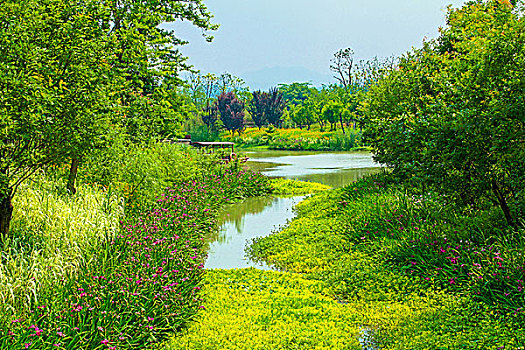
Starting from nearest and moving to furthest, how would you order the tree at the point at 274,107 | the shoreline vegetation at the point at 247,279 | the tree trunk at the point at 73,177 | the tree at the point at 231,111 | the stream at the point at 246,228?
the shoreline vegetation at the point at 247,279 < the tree trunk at the point at 73,177 < the stream at the point at 246,228 < the tree at the point at 231,111 < the tree at the point at 274,107

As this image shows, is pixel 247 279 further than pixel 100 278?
Yes

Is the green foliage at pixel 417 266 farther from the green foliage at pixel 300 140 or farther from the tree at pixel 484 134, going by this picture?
the green foliage at pixel 300 140

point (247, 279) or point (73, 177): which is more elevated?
point (73, 177)

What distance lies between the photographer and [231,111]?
53312 millimetres

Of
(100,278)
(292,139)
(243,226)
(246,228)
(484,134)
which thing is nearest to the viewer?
(100,278)

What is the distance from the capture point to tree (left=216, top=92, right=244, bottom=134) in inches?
2083

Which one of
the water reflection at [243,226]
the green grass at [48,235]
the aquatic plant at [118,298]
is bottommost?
the water reflection at [243,226]

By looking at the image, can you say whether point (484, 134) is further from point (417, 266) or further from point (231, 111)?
point (231, 111)

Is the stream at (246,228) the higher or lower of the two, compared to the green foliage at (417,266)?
lower

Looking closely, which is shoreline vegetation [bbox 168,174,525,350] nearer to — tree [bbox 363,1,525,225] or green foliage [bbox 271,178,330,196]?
tree [bbox 363,1,525,225]

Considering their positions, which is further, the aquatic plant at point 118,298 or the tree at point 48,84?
the tree at point 48,84

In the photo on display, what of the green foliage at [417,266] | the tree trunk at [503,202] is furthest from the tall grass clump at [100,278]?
the tree trunk at [503,202]

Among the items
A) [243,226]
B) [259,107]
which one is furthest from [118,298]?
[259,107]

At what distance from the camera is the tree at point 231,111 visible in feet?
174
